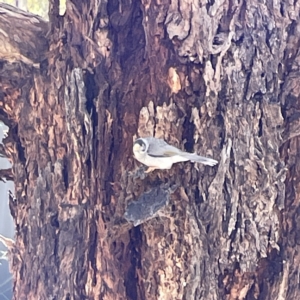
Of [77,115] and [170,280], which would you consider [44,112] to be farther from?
[170,280]

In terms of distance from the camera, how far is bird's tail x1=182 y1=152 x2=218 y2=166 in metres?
0.68

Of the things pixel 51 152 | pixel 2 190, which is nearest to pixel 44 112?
pixel 51 152

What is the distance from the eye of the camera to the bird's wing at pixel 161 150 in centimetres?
67

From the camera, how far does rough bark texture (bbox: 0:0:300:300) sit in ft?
2.36

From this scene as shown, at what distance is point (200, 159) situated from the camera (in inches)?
27.0

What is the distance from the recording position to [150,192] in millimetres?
729

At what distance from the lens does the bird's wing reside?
672mm

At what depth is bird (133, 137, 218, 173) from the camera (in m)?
0.67

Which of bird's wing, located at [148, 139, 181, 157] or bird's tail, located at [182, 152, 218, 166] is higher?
bird's wing, located at [148, 139, 181, 157]

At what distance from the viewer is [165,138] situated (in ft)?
2.36

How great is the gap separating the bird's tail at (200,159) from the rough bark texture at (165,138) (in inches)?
0.9

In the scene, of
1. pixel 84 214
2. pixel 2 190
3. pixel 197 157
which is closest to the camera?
pixel 197 157

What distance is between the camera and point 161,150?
26.8 inches

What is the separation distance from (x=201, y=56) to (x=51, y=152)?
0.31 m
